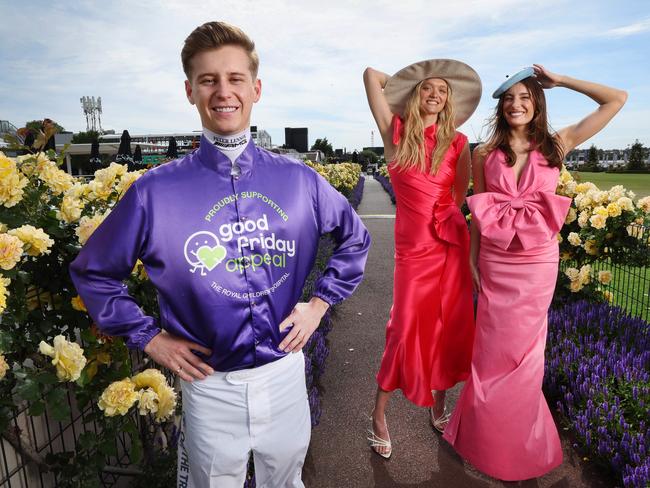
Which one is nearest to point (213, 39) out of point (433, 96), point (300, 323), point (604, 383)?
point (300, 323)

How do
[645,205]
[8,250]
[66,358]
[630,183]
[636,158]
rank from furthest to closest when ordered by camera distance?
[636,158] → [630,183] → [645,205] → [66,358] → [8,250]

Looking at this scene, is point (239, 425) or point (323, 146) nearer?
point (239, 425)

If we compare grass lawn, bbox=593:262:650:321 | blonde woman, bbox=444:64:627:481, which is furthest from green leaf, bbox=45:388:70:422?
grass lawn, bbox=593:262:650:321

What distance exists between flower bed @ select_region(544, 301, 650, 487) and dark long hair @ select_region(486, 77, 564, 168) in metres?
1.61

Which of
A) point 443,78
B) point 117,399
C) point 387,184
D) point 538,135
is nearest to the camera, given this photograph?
point 117,399

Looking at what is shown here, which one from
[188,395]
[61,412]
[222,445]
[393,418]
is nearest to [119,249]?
[188,395]

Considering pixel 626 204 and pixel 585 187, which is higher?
pixel 585 187

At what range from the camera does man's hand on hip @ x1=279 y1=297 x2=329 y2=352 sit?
1755mm

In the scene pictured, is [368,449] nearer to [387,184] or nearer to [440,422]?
[440,422]

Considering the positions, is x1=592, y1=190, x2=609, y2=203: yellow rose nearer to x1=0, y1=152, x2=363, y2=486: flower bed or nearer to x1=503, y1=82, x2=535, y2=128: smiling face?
x1=503, y1=82, x2=535, y2=128: smiling face

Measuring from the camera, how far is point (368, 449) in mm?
3439

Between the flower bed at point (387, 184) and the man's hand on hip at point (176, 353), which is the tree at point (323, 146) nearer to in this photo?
the flower bed at point (387, 184)

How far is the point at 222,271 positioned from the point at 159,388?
0.95 m

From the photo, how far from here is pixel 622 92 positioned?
2.97 metres
